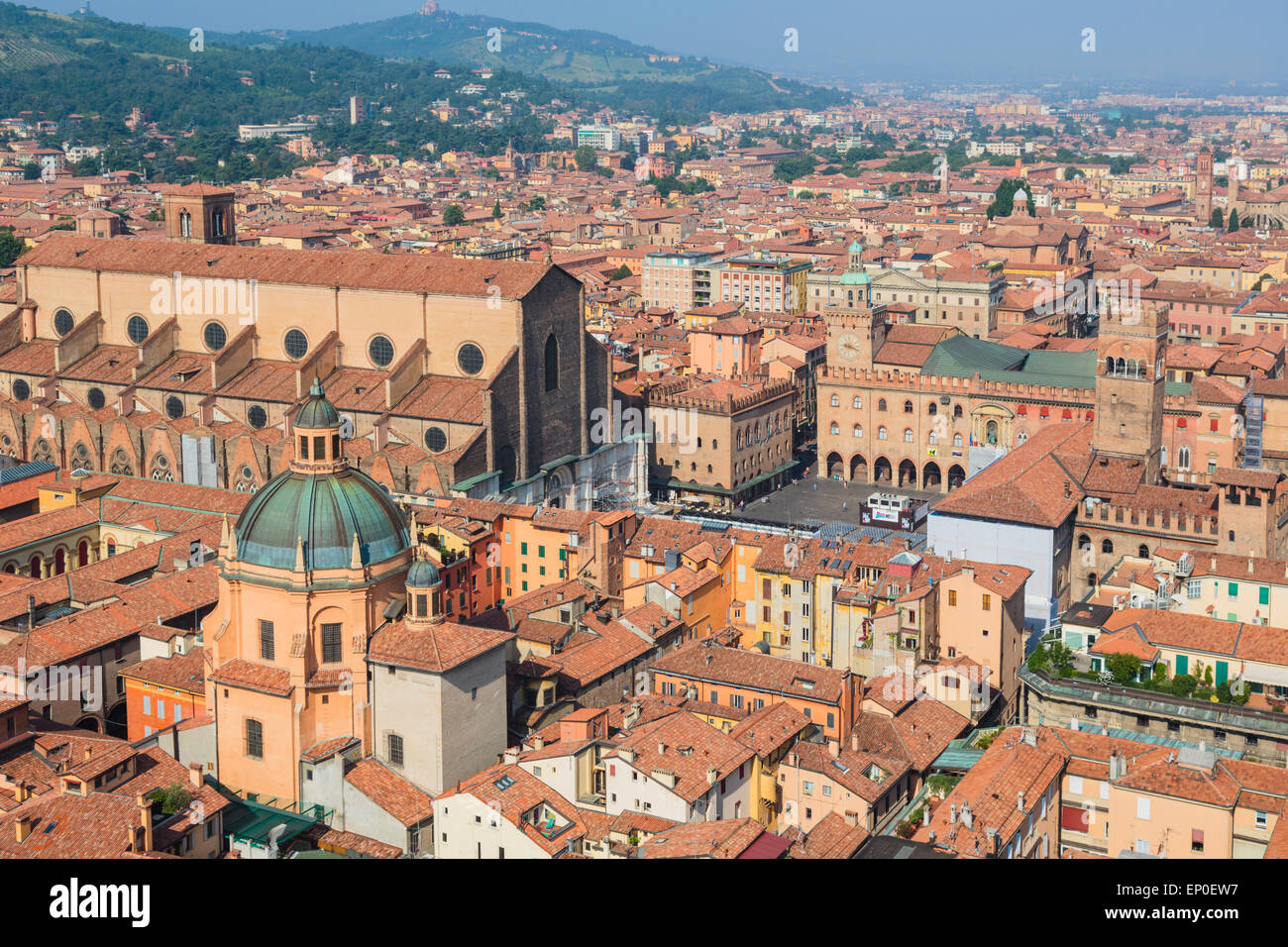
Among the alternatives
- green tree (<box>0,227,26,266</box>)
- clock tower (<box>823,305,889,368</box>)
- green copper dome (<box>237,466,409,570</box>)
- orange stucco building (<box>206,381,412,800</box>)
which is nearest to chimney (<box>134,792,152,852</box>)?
Result: orange stucco building (<box>206,381,412,800</box>)

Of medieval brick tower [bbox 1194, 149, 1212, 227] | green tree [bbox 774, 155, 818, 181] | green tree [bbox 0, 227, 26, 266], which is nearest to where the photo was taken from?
green tree [bbox 0, 227, 26, 266]

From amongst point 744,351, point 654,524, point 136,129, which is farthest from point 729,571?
point 136,129

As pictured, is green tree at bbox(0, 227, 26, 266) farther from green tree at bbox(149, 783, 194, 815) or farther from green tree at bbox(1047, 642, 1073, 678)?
green tree at bbox(1047, 642, 1073, 678)

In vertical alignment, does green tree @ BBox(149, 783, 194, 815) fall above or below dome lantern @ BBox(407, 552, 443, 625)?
below

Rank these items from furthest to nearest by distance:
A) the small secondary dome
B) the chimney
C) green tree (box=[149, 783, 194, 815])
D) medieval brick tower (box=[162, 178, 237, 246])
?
medieval brick tower (box=[162, 178, 237, 246]) → the small secondary dome → green tree (box=[149, 783, 194, 815]) → the chimney

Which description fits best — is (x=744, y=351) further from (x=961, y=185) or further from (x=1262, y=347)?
(x=961, y=185)

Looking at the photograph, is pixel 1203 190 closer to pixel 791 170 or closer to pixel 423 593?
pixel 791 170

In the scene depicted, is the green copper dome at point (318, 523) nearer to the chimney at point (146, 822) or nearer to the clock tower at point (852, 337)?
the chimney at point (146, 822)
